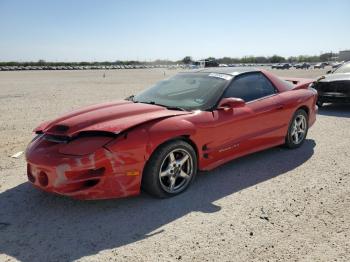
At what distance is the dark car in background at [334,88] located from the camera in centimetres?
970

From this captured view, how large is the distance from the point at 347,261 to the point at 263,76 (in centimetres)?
334

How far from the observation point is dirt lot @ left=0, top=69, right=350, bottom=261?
3035mm

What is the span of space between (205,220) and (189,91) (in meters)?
1.99

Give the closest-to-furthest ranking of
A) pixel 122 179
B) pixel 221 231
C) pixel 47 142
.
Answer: pixel 221 231 → pixel 122 179 → pixel 47 142

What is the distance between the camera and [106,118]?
4117 mm

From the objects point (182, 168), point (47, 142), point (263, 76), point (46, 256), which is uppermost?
point (263, 76)

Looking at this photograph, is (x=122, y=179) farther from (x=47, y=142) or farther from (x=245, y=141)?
(x=245, y=141)

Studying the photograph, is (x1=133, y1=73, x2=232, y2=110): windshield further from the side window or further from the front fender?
the front fender

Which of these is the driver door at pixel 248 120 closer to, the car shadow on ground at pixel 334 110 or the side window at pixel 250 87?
the side window at pixel 250 87

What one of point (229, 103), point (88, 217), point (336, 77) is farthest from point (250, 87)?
point (336, 77)

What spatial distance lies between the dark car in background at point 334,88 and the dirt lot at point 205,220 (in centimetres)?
498

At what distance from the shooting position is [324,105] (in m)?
11.0

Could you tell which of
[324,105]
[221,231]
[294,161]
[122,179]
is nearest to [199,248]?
[221,231]

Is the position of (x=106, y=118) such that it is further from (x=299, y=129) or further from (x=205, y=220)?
(x=299, y=129)
